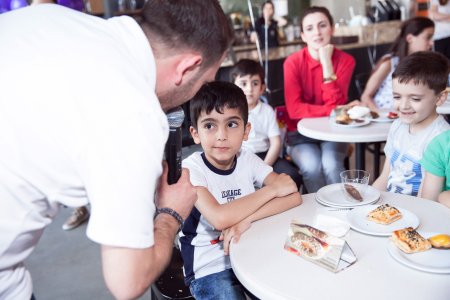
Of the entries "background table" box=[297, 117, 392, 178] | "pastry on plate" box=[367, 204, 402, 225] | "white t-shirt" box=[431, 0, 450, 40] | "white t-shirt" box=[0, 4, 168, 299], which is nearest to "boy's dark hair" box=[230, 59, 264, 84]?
"background table" box=[297, 117, 392, 178]

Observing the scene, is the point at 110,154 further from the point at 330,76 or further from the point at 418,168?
the point at 330,76

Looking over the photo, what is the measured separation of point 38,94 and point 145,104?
7.4 inches

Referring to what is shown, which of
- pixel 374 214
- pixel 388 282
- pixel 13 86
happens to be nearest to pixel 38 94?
pixel 13 86

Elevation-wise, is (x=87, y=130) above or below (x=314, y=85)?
above

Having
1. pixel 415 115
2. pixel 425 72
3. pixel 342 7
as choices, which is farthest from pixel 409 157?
pixel 342 7

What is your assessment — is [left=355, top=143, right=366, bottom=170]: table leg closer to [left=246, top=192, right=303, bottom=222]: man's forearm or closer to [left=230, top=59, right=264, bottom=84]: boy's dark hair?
[left=230, top=59, right=264, bottom=84]: boy's dark hair

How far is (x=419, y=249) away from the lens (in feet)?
3.37

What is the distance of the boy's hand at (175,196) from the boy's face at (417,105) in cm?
106

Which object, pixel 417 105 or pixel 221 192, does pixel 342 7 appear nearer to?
pixel 417 105

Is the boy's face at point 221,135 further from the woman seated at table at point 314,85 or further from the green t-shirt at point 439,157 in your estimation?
the woman seated at table at point 314,85

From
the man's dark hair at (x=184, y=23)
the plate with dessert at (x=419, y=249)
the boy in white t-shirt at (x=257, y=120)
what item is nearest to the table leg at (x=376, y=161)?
the boy in white t-shirt at (x=257, y=120)

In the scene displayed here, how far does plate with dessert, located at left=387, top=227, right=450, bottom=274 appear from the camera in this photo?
0.98 m

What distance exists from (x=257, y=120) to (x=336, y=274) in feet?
5.26

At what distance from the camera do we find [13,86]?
2.49 feet
